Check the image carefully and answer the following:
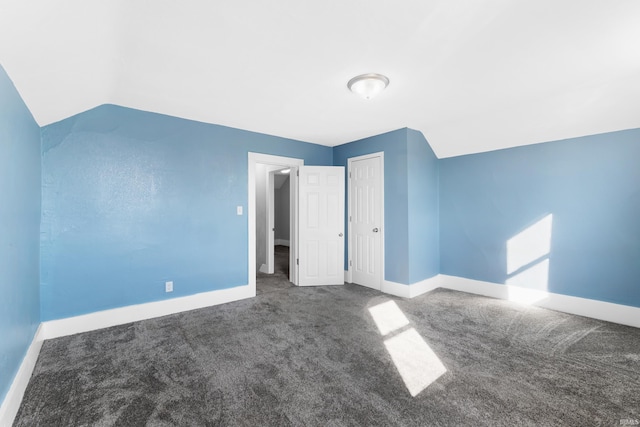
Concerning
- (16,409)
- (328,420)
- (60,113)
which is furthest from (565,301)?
(60,113)

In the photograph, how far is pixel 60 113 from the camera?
8.42ft

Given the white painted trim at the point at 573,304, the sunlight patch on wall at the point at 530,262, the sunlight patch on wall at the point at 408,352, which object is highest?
the sunlight patch on wall at the point at 530,262

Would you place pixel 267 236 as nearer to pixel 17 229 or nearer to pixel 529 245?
pixel 17 229

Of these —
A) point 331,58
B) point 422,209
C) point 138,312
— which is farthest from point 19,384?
point 422,209

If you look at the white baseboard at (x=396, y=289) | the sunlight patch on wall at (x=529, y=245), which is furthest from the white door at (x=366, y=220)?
the sunlight patch on wall at (x=529, y=245)

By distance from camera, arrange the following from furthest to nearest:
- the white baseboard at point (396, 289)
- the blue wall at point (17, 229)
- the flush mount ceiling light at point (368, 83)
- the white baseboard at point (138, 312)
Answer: the white baseboard at point (396, 289) → the white baseboard at point (138, 312) → the flush mount ceiling light at point (368, 83) → the blue wall at point (17, 229)

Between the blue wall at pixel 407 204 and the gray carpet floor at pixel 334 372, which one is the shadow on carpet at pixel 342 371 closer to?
the gray carpet floor at pixel 334 372

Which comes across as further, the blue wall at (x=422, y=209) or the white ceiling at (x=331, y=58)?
the blue wall at (x=422, y=209)

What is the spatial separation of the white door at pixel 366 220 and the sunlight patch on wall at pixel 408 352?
3.60 ft

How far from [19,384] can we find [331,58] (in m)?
3.13

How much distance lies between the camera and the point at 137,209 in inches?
123

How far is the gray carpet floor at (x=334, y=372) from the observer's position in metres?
1.68

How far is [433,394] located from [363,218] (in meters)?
2.94

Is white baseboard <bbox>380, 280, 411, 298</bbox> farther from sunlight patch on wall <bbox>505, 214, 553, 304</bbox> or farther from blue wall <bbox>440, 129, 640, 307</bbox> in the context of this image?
sunlight patch on wall <bbox>505, 214, 553, 304</bbox>
